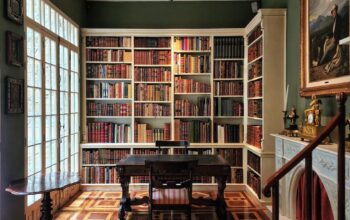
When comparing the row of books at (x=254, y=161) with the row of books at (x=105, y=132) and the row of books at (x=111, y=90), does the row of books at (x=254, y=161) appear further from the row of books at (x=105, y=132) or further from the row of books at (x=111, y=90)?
the row of books at (x=111, y=90)

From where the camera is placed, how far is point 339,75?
3041mm

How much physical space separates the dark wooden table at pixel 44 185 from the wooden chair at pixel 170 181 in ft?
2.38

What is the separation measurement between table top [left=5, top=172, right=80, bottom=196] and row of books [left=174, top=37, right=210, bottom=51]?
3.09 m

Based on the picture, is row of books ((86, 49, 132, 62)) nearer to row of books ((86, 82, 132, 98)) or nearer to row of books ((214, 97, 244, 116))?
row of books ((86, 82, 132, 98))

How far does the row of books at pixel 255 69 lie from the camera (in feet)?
16.3

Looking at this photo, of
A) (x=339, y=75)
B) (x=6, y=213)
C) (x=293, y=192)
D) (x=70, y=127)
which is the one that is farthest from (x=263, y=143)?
(x=6, y=213)

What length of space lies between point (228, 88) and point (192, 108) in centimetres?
68

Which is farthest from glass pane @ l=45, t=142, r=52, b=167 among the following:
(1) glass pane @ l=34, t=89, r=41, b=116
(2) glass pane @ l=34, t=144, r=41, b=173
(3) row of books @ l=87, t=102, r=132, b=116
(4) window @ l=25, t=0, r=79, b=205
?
(3) row of books @ l=87, t=102, r=132, b=116

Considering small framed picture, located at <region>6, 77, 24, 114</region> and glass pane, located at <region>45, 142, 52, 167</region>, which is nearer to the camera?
small framed picture, located at <region>6, 77, 24, 114</region>

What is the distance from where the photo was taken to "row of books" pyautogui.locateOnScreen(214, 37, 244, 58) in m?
5.87

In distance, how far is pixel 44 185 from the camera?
3.10 metres

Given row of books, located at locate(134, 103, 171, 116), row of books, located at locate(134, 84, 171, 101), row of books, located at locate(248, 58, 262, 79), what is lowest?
row of books, located at locate(134, 103, 171, 116)

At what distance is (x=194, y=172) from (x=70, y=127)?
228 centimetres

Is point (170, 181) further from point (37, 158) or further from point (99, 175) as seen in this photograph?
point (99, 175)
